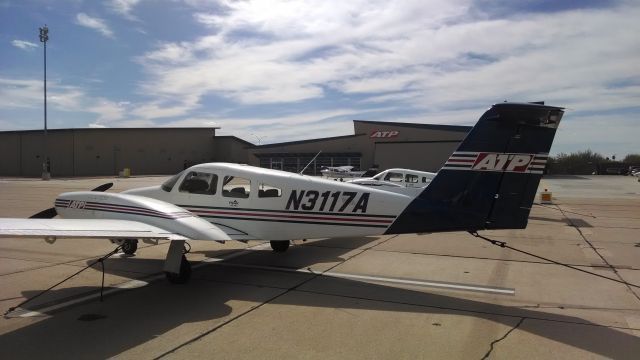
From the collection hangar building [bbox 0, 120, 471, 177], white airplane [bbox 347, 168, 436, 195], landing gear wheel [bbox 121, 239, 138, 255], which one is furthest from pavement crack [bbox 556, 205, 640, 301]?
hangar building [bbox 0, 120, 471, 177]

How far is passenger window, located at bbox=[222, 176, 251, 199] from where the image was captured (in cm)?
905

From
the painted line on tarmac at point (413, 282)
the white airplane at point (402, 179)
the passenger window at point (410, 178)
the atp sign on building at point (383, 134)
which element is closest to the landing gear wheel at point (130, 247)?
the painted line on tarmac at point (413, 282)

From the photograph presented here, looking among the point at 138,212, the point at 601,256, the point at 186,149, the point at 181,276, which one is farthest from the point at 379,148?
the point at 181,276

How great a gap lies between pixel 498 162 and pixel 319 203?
10.1ft

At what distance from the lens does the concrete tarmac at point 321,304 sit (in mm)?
5328

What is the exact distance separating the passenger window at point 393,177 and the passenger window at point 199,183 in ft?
39.8

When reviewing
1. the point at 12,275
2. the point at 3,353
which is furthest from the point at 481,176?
the point at 12,275

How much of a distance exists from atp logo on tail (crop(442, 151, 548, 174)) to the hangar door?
63814 mm

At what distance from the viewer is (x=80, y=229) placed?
7.08 meters

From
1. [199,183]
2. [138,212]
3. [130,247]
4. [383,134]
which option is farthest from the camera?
[383,134]

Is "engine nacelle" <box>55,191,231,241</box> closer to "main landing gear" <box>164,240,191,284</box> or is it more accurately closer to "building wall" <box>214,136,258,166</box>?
"main landing gear" <box>164,240,191,284</box>

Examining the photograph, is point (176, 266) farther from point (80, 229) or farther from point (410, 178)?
point (410, 178)

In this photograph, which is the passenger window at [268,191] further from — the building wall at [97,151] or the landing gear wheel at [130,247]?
the building wall at [97,151]

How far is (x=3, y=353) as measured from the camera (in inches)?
200
